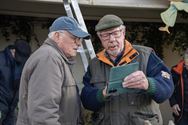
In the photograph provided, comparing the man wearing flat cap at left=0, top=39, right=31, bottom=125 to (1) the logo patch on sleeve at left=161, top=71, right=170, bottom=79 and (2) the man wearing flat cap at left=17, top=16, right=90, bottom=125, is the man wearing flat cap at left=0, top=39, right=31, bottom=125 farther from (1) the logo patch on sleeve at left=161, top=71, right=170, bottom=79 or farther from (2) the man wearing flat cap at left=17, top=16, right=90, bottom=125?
(1) the logo patch on sleeve at left=161, top=71, right=170, bottom=79

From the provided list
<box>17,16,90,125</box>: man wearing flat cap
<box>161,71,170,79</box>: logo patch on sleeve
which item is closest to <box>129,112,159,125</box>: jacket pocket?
<box>161,71,170,79</box>: logo patch on sleeve

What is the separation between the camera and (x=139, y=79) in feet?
10.6

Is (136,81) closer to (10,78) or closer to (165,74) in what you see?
(165,74)

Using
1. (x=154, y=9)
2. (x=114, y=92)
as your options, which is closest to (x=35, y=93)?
(x=114, y=92)

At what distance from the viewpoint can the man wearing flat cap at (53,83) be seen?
2.97 metres

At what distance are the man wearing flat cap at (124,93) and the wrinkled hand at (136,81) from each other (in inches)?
3.3

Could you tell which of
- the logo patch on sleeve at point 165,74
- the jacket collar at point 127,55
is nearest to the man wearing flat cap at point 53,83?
the jacket collar at point 127,55

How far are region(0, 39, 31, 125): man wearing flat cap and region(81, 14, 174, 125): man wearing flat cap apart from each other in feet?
7.46

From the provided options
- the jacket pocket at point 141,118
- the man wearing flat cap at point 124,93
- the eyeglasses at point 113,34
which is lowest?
the jacket pocket at point 141,118

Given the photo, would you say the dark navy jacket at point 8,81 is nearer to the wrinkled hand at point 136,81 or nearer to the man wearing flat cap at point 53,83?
the man wearing flat cap at point 53,83

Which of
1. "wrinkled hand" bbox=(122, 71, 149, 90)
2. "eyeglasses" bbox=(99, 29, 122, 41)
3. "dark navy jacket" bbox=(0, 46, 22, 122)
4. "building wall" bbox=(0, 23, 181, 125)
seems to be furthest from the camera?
"building wall" bbox=(0, 23, 181, 125)

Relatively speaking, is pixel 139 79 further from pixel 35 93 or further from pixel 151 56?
pixel 35 93

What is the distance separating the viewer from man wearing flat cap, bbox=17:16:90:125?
297 cm

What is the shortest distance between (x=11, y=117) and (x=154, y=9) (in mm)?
3186
